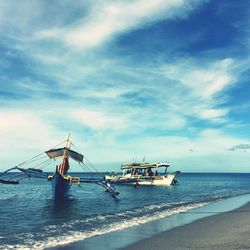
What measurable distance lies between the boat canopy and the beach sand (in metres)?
29.7

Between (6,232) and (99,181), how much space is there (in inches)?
1074

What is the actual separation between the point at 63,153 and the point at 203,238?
3535 centimetres

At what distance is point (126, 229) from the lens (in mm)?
23125

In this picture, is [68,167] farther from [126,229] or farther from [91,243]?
[91,243]

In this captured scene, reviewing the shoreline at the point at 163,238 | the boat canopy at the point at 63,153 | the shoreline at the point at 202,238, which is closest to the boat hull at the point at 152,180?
the boat canopy at the point at 63,153

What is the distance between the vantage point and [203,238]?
18.4 metres

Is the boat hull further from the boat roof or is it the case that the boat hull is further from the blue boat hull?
the blue boat hull

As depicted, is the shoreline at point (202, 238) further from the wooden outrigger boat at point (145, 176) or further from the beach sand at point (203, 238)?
the wooden outrigger boat at point (145, 176)

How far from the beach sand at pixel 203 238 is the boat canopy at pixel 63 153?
29.7m

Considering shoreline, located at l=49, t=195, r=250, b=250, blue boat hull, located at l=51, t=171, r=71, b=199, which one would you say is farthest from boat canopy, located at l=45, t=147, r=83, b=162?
shoreline, located at l=49, t=195, r=250, b=250

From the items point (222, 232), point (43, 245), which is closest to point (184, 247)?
point (222, 232)

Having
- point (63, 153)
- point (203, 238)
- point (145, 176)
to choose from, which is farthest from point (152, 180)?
point (203, 238)

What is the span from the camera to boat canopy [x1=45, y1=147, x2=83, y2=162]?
49.7 metres

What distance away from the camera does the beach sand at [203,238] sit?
1633cm
